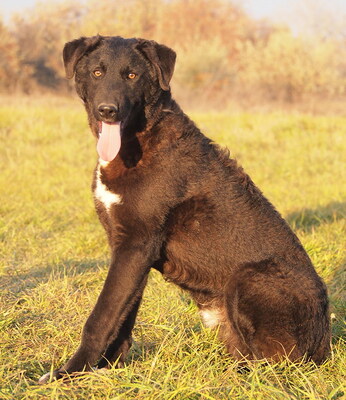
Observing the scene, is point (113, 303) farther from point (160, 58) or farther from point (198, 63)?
point (198, 63)

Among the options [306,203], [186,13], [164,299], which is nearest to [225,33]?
[186,13]

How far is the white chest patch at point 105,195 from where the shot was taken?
322 centimetres

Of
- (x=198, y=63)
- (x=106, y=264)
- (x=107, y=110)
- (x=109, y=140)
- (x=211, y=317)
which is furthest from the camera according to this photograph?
(x=198, y=63)

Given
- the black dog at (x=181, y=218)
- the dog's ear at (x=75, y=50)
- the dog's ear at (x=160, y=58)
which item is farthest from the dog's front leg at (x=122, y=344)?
the dog's ear at (x=75, y=50)

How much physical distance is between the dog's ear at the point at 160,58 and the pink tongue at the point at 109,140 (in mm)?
367

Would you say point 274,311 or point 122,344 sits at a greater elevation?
point 274,311

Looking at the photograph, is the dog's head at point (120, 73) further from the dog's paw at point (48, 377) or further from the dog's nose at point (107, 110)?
Result: the dog's paw at point (48, 377)

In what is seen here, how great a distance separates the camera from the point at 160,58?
3391 mm

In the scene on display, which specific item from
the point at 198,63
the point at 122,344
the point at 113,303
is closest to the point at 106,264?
the point at 122,344

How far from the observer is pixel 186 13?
1449 inches

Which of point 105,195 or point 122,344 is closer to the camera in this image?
point 105,195

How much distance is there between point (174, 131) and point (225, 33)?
117 feet

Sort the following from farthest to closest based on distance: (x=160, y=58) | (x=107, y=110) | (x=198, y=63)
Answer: (x=198, y=63) < (x=160, y=58) < (x=107, y=110)

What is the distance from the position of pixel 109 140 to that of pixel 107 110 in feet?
0.60
